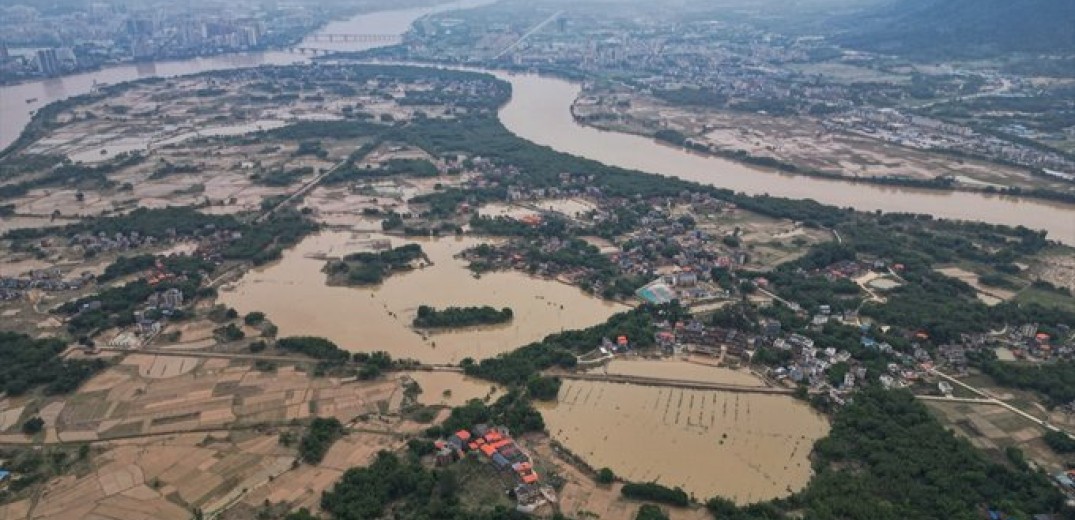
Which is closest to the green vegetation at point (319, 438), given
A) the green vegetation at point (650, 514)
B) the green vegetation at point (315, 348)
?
the green vegetation at point (315, 348)

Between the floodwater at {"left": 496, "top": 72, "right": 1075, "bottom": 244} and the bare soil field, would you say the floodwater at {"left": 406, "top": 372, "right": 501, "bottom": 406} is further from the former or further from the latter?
the bare soil field

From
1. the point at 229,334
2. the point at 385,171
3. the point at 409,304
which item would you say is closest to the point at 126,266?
the point at 229,334

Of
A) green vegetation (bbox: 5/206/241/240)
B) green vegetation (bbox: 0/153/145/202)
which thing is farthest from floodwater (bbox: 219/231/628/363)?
green vegetation (bbox: 0/153/145/202)

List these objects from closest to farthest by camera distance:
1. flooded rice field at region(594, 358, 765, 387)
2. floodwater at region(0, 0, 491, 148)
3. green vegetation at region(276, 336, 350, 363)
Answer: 1. flooded rice field at region(594, 358, 765, 387)
2. green vegetation at region(276, 336, 350, 363)
3. floodwater at region(0, 0, 491, 148)

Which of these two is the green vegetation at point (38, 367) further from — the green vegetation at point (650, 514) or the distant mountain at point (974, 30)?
the distant mountain at point (974, 30)

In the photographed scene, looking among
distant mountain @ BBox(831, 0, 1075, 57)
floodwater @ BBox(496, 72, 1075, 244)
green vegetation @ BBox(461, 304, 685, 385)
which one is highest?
distant mountain @ BBox(831, 0, 1075, 57)

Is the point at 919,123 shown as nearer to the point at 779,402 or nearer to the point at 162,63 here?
the point at 779,402
